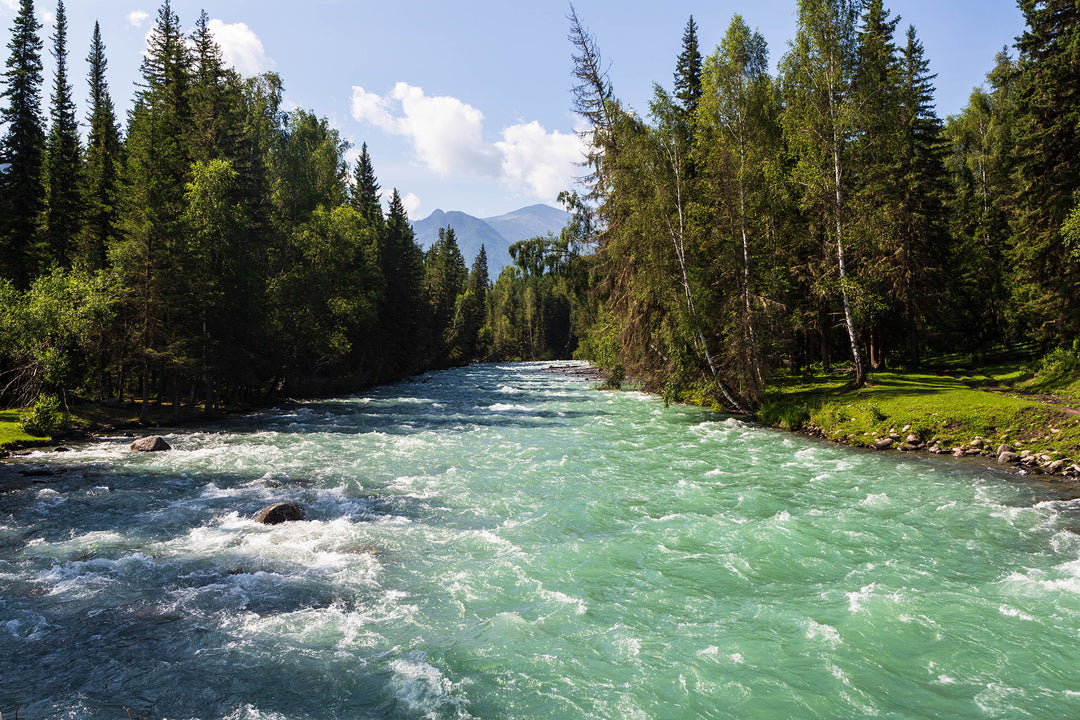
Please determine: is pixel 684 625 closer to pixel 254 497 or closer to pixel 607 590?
pixel 607 590

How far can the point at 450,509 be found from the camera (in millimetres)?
14844

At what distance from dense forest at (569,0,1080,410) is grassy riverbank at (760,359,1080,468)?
71.1 inches

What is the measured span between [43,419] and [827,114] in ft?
132

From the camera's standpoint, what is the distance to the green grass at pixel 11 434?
2206cm

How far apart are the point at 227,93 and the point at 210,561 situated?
130ft

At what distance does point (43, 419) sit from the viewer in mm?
24016

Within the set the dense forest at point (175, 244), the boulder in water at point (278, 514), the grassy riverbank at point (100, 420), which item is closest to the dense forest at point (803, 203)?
the boulder in water at point (278, 514)

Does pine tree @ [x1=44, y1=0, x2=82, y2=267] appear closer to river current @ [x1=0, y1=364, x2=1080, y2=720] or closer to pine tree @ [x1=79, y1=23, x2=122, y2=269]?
pine tree @ [x1=79, y1=23, x2=122, y2=269]

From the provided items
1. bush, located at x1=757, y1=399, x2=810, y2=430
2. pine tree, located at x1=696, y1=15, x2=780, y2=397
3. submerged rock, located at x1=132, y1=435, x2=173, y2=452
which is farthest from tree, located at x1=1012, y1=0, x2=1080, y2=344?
submerged rock, located at x1=132, y1=435, x2=173, y2=452

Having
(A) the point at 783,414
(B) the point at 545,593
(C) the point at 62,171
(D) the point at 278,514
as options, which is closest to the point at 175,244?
(C) the point at 62,171

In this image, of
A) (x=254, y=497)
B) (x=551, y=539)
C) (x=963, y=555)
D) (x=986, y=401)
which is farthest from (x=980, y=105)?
(x=254, y=497)

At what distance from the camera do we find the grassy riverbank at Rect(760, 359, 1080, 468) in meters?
18.1

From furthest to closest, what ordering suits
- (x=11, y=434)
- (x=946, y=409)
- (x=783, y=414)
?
(x=783, y=414), (x=11, y=434), (x=946, y=409)

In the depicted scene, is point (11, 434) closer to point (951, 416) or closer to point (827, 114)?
point (951, 416)
